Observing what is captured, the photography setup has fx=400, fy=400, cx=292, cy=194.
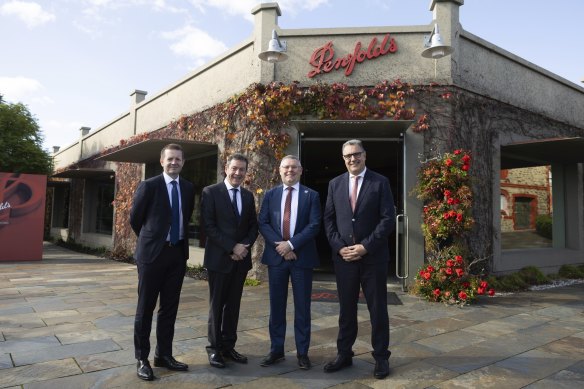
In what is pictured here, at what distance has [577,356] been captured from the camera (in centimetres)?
363

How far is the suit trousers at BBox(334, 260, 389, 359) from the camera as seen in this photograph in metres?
3.17

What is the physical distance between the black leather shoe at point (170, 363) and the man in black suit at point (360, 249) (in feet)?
3.67

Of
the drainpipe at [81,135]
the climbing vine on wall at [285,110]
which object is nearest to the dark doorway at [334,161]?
the climbing vine on wall at [285,110]

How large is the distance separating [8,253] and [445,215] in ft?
34.6

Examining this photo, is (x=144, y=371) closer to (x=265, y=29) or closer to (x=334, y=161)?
(x=265, y=29)

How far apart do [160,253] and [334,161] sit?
27.1 feet

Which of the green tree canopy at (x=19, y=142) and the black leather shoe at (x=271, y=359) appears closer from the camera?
the black leather shoe at (x=271, y=359)

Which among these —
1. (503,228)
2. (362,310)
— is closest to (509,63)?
(503,228)

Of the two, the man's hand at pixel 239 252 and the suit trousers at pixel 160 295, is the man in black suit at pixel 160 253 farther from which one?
the man's hand at pixel 239 252

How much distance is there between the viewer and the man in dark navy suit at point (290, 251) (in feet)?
10.8

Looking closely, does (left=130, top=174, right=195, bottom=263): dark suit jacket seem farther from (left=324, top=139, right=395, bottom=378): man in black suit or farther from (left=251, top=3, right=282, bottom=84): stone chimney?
(left=251, top=3, right=282, bottom=84): stone chimney

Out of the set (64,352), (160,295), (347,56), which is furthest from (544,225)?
(64,352)

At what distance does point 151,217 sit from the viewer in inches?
123

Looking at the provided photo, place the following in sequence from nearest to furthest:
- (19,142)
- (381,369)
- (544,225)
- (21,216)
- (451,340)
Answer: (381,369)
(451,340)
(544,225)
(21,216)
(19,142)
